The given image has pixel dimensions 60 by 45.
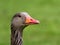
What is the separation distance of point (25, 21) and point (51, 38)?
4006 millimetres

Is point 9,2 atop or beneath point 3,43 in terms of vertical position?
atop

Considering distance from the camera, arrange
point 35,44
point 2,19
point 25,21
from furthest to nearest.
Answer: point 2,19, point 35,44, point 25,21

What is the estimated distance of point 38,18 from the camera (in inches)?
446

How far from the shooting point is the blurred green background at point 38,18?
393 inches

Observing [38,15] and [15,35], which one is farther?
[38,15]

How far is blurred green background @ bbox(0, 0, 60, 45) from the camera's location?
32.7 ft

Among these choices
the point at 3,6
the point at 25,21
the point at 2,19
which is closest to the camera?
the point at 25,21

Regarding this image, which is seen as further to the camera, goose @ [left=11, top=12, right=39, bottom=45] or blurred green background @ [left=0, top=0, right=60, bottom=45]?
blurred green background @ [left=0, top=0, right=60, bottom=45]

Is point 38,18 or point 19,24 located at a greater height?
point 19,24

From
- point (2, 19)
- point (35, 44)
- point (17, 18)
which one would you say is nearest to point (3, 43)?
point (35, 44)

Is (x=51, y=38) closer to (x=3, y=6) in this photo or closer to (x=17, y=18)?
(x=3, y=6)

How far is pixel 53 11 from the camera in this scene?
12.1 meters

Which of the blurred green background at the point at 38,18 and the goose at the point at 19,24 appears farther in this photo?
the blurred green background at the point at 38,18

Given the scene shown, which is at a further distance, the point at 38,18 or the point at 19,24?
the point at 38,18
